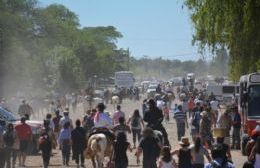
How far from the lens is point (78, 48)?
12181cm

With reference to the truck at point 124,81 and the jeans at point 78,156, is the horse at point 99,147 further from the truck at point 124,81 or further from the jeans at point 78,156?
the truck at point 124,81

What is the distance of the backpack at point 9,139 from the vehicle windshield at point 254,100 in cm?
760

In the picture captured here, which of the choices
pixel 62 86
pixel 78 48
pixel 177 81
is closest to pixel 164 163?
pixel 62 86

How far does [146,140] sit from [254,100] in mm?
8291

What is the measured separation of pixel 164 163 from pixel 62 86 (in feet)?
272

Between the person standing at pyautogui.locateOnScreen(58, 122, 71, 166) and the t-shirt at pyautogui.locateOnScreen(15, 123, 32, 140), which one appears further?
the person standing at pyautogui.locateOnScreen(58, 122, 71, 166)

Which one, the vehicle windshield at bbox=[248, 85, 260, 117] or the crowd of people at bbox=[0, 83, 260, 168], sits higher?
the vehicle windshield at bbox=[248, 85, 260, 117]

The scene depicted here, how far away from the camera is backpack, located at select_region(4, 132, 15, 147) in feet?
72.6

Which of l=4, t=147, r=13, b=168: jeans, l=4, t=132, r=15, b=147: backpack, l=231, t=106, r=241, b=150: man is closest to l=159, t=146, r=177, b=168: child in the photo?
l=4, t=147, r=13, b=168: jeans

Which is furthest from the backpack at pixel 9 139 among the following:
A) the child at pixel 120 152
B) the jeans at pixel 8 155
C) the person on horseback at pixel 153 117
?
the child at pixel 120 152

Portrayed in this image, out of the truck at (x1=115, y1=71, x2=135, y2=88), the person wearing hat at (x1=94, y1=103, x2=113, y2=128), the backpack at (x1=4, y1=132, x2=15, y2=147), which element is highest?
the truck at (x1=115, y1=71, x2=135, y2=88)

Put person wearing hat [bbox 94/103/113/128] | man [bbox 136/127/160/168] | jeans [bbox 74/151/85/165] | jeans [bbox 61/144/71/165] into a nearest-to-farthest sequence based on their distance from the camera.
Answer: man [bbox 136/127/160/168] < person wearing hat [bbox 94/103/113/128] < jeans [bbox 74/151/85/165] < jeans [bbox 61/144/71/165]

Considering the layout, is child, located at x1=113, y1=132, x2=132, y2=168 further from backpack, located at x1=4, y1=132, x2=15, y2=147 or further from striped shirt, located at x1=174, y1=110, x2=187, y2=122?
striped shirt, located at x1=174, y1=110, x2=187, y2=122

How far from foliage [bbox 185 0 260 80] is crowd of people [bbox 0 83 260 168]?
2.16 meters
